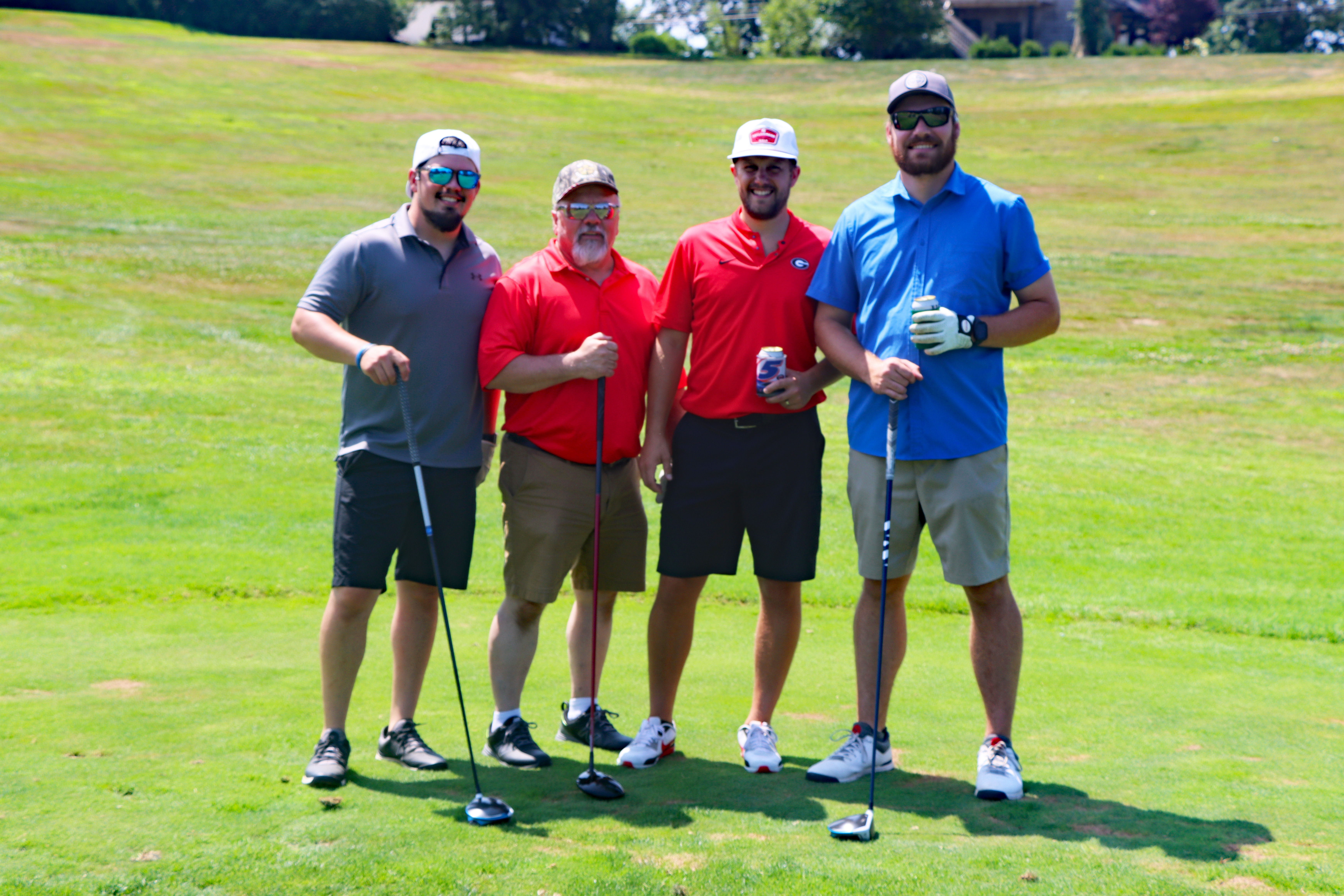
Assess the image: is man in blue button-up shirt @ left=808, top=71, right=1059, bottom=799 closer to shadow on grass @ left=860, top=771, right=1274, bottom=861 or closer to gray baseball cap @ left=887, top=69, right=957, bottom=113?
gray baseball cap @ left=887, top=69, right=957, bottom=113

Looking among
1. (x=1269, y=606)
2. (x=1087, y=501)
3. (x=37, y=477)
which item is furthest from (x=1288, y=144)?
(x=37, y=477)

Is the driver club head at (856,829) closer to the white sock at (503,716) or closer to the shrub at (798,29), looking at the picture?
the white sock at (503,716)

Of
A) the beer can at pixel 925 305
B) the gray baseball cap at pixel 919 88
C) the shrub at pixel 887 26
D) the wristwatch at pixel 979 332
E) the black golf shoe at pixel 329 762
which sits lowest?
the black golf shoe at pixel 329 762

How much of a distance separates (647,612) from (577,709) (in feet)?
8.85

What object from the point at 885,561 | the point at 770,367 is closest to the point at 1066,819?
the point at 885,561

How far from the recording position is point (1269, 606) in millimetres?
8453

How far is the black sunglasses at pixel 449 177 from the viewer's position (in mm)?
4898

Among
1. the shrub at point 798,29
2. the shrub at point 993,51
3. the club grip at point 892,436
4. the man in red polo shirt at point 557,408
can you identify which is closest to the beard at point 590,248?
the man in red polo shirt at point 557,408

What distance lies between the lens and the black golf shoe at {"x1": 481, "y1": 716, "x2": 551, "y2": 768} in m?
4.98

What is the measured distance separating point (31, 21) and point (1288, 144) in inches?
2017

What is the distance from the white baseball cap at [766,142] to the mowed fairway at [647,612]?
2.38m

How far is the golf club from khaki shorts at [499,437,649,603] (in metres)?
1.17

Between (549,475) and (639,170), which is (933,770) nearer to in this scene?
(549,475)

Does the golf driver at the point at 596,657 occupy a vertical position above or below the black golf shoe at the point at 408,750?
above
